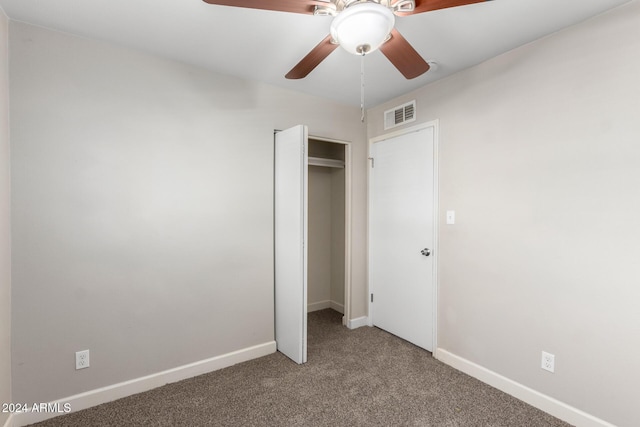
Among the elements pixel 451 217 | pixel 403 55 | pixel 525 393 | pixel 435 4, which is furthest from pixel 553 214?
pixel 435 4

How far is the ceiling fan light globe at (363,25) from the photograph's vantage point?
1296mm

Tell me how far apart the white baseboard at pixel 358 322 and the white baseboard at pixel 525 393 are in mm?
982

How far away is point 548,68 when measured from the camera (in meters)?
2.13

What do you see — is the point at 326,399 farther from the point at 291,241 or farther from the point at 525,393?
the point at 525,393

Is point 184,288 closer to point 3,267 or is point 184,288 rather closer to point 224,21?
point 3,267

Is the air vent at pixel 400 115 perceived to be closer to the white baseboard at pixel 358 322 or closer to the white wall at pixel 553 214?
the white wall at pixel 553 214

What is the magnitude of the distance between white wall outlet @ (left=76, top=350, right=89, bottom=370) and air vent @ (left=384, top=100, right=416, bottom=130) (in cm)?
324

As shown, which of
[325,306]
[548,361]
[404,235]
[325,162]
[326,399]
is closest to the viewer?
[548,361]

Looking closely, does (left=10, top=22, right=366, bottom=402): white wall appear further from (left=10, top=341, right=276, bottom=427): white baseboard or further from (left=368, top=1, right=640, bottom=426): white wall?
(left=368, top=1, right=640, bottom=426): white wall

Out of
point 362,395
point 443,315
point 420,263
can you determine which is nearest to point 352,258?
point 420,263

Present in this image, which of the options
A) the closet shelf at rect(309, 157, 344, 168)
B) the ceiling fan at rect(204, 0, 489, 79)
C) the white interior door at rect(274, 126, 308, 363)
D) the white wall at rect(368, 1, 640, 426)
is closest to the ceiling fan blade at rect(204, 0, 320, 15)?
the ceiling fan at rect(204, 0, 489, 79)

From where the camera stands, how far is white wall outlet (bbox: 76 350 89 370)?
214cm

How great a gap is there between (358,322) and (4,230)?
3131mm

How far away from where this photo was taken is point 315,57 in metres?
1.76
